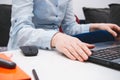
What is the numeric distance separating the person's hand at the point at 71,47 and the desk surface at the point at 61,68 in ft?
0.06

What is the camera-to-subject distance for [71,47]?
2.31 ft

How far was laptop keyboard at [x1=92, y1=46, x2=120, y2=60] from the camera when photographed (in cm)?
64

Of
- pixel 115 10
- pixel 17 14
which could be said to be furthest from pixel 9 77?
pixel 115 10

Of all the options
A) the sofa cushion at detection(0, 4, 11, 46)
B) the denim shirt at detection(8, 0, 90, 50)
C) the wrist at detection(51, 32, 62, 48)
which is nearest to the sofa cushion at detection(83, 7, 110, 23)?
the sofa cushion at detection(0, 4, 11, 46)

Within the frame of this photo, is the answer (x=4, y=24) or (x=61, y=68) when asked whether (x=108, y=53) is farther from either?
(x=4, y=24)

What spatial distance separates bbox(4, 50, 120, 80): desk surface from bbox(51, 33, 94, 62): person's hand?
0.02 m

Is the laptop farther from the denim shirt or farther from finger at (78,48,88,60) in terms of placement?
the denim shirt

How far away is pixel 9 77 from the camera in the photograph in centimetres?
50

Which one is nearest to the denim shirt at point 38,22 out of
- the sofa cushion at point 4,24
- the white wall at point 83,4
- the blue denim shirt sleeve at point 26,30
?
the blue denim shirt sleeve at point 26,30

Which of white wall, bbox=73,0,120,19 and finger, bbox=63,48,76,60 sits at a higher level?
white wall, bbox=73,0,120,19

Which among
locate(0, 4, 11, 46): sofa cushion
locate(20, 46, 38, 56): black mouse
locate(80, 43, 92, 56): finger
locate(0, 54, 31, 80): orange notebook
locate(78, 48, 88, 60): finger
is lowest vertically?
locate(0, 4, 11, 46): sofa cushion

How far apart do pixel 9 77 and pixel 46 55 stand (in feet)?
0.80

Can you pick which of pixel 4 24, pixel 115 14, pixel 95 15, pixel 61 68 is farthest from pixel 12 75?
pixel 95 15

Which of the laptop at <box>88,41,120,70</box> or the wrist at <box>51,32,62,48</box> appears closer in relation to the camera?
the laptop at <box>88,41,120,70</box>
